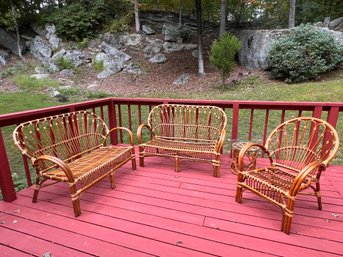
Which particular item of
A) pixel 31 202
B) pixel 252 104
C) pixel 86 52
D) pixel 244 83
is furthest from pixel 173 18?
pixel 31 202

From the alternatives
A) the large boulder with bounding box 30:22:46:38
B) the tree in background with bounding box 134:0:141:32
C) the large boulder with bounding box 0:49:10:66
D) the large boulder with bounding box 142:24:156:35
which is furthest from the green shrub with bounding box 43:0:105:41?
the large boulder with bounding box 0:49:10:66

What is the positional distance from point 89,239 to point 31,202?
831 millimetres

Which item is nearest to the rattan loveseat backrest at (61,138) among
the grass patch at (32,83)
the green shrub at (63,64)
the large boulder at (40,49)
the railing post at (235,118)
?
the railing post at (235,118)

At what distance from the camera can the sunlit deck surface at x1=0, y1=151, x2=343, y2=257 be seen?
60.6 inches

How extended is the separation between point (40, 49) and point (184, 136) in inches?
481

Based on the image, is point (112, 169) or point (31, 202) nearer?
point (31, 202)

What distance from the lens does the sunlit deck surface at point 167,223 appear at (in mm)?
1540

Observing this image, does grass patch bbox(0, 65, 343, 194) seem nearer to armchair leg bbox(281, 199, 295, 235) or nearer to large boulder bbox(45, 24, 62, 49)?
armchair leg bbox(281, 199, 295, 235)

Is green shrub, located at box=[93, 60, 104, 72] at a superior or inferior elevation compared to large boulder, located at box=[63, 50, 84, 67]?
inferior

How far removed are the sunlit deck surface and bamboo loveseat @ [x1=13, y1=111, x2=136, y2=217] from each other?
19cm

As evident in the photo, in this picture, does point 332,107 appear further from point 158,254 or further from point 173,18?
point 173,18

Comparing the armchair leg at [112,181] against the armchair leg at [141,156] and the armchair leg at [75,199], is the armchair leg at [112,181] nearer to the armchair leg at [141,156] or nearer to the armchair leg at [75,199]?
the armchair leg at [75,199]

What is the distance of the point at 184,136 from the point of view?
3066 mm

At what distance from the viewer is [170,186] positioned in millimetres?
2316
